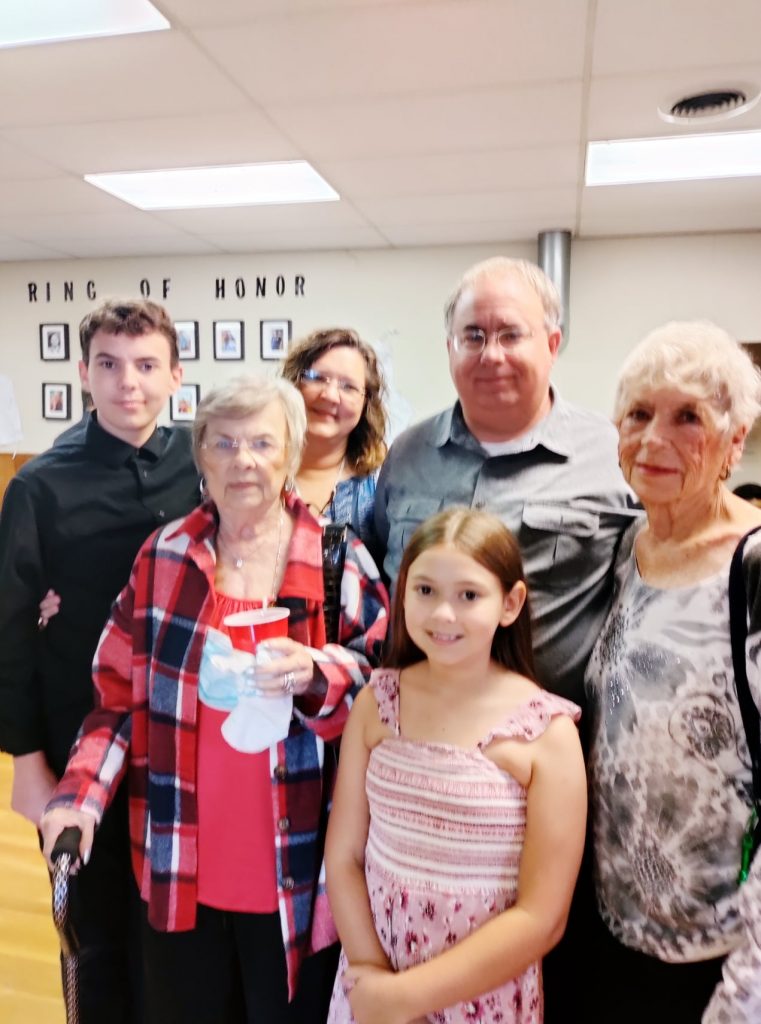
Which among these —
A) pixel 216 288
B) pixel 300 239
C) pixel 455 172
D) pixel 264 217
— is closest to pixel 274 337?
pixel 216 288

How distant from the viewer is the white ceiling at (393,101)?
2037 mm

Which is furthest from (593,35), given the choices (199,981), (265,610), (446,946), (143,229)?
(143,229)

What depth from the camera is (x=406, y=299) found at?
4836 mm

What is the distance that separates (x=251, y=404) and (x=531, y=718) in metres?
0.73

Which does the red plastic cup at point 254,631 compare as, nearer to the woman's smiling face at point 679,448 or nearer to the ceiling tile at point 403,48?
the woman's smiling face at point 679,448

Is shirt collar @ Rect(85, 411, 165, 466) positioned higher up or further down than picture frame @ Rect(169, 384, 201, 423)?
further down

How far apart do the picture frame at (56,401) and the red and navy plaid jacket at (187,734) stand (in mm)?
4557

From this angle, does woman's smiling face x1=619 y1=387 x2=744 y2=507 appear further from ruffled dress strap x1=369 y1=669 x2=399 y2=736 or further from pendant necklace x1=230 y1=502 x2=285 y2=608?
pendant necklace x1=230 y1=502 x2=285 y2=608

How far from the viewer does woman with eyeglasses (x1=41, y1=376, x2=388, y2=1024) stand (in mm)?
1338

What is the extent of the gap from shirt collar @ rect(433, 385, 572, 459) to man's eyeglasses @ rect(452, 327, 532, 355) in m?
0.16

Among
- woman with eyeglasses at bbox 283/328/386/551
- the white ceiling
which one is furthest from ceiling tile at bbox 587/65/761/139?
woman with eyeglasses at bbox 283/328/386/551

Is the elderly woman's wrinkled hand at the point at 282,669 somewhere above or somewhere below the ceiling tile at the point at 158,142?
below

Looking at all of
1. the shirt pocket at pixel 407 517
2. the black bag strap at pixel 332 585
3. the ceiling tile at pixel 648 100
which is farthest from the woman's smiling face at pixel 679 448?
the ceiling tile at pixel 648 100

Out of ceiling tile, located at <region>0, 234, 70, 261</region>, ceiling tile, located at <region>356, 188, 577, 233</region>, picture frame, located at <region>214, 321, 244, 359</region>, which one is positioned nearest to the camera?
ceiling tile, located at <region>356, 188, 577, 233</region>
